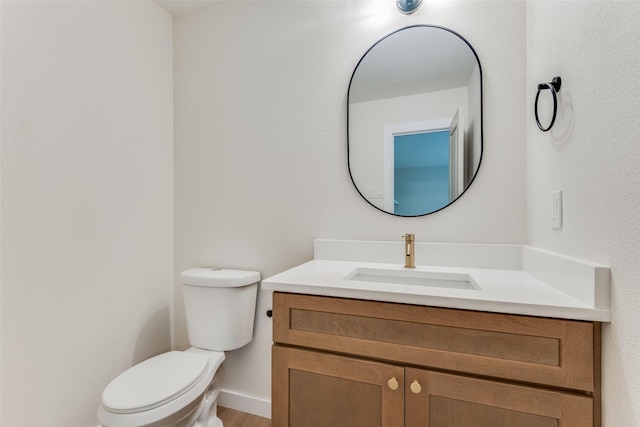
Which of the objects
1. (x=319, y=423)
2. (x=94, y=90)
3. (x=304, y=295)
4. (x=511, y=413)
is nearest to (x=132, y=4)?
(x=94, y=90)

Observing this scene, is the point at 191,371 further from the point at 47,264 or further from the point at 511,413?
the point at 511,413

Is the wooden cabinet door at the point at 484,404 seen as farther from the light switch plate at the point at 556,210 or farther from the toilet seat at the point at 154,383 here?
the toilet seat at the point at 154,383

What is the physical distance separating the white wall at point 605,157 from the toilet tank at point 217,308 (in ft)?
4.46

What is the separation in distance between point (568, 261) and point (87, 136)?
1.97 metres

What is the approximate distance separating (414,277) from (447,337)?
415 mm

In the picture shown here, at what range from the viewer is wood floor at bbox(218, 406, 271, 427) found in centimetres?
157

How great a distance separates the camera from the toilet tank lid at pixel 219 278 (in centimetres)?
149

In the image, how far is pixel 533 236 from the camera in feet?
3.85

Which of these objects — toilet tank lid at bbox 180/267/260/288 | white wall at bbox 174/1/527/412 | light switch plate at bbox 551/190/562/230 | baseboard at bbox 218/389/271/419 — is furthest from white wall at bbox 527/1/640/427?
baseboard at bbox 218/389/271/419

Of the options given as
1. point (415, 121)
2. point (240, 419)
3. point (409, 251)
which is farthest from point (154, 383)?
point (415, 121)

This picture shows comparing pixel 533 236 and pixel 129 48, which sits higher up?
pixel 129 48

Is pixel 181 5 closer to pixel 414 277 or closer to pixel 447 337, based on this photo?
pixel 414 277

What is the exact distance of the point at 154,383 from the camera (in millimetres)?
1181

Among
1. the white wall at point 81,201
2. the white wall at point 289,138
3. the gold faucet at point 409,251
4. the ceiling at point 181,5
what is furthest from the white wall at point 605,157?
the white wall at point 81,201
